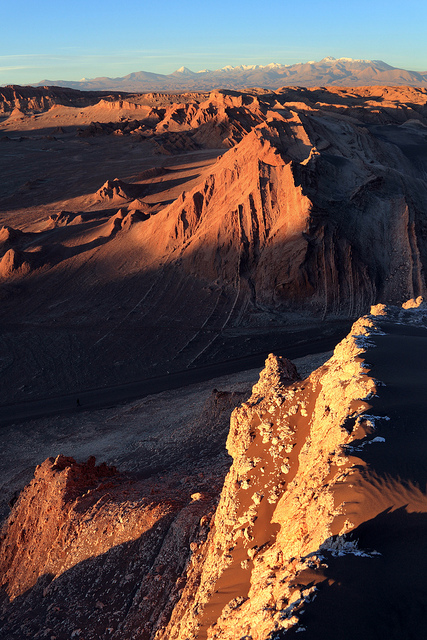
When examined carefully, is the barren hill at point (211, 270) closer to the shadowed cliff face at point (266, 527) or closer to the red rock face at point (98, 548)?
the red rock face at point (98, 548)

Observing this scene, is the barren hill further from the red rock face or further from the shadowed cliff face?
the shadowed cliff face

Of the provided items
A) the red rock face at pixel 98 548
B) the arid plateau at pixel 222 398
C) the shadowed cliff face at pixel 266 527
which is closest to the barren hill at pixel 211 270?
the arid plateau at pixel 222 398

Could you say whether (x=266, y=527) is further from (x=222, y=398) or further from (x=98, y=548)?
(x=222, y=398)

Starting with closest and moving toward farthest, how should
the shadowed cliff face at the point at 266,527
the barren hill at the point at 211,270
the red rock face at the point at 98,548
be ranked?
the shadowed cliff face at the point at 266,527
the red rock face at the point at 98,548
the barren hill at the point at 211,270

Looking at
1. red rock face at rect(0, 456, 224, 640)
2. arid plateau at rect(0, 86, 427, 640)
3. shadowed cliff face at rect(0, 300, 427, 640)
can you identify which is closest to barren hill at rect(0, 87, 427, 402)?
arid plateau at rect(0, 86, 427, 640)

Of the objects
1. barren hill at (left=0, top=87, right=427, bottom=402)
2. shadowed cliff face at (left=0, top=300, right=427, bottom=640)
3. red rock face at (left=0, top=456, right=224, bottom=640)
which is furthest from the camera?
barren hill at (left=0, top=87, right=427, bottom=402)

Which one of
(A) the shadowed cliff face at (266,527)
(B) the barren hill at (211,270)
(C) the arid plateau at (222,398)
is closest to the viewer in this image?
(A) the shadowed cliff face at (266,527)

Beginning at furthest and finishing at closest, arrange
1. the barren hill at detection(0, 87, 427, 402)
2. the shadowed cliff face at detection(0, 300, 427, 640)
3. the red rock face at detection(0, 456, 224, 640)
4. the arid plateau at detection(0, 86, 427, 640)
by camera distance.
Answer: the barren hill at detection(0, 87, 427, 402), the red rock face at detection(0, 456, 224, 640), the arid plateau at detection(0, 86, 427, 640), the shadowed cliff face at detection(0, 300, 427, 640)

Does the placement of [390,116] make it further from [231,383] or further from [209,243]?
[231,383]
